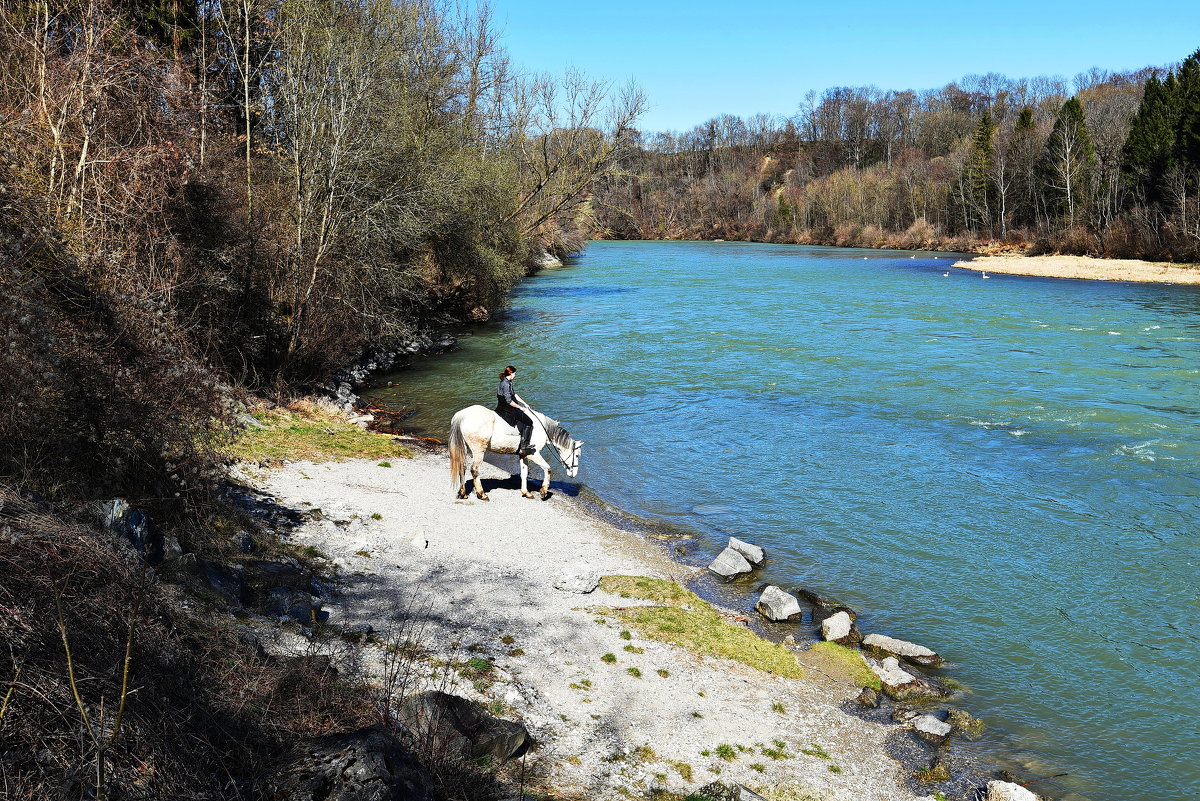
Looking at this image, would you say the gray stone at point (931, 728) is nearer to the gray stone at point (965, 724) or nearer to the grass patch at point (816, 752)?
the gray stone at point (965, 724)

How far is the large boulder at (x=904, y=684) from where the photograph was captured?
9.84 meters

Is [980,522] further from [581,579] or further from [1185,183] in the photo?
[1185,183]

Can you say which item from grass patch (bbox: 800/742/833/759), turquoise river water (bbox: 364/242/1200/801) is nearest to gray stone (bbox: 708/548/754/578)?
turquoise river water (bbox: 364/242/1200/801)

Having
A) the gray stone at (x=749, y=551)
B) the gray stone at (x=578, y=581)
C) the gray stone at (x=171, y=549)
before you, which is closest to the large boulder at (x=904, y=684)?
the gray stone at (x=749, y=551)

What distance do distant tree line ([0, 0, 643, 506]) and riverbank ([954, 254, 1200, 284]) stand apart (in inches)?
1392

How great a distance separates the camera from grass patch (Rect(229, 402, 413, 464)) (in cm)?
1556

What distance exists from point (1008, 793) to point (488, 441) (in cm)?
998

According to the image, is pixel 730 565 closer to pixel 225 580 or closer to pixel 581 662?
pixel 581 662

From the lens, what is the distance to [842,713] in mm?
9258

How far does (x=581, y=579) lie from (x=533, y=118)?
37458 millimetres

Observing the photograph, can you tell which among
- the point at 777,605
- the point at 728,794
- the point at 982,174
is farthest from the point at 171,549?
the point at 982,174

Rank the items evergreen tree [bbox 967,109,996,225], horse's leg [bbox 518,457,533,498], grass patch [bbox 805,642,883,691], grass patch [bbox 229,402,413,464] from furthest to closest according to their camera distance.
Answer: evergreen tree [bbox 967,109,996,225]
horse's leg [bbox 518,457,533,498]
grass patch [bbox 229,402,413,464]
grass patch [bbox 805,642,883,691]

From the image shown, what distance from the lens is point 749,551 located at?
13.6m

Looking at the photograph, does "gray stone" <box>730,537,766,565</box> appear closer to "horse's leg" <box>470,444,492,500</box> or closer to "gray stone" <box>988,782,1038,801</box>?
"horse's leg" <box>470,444,492,500</box>
